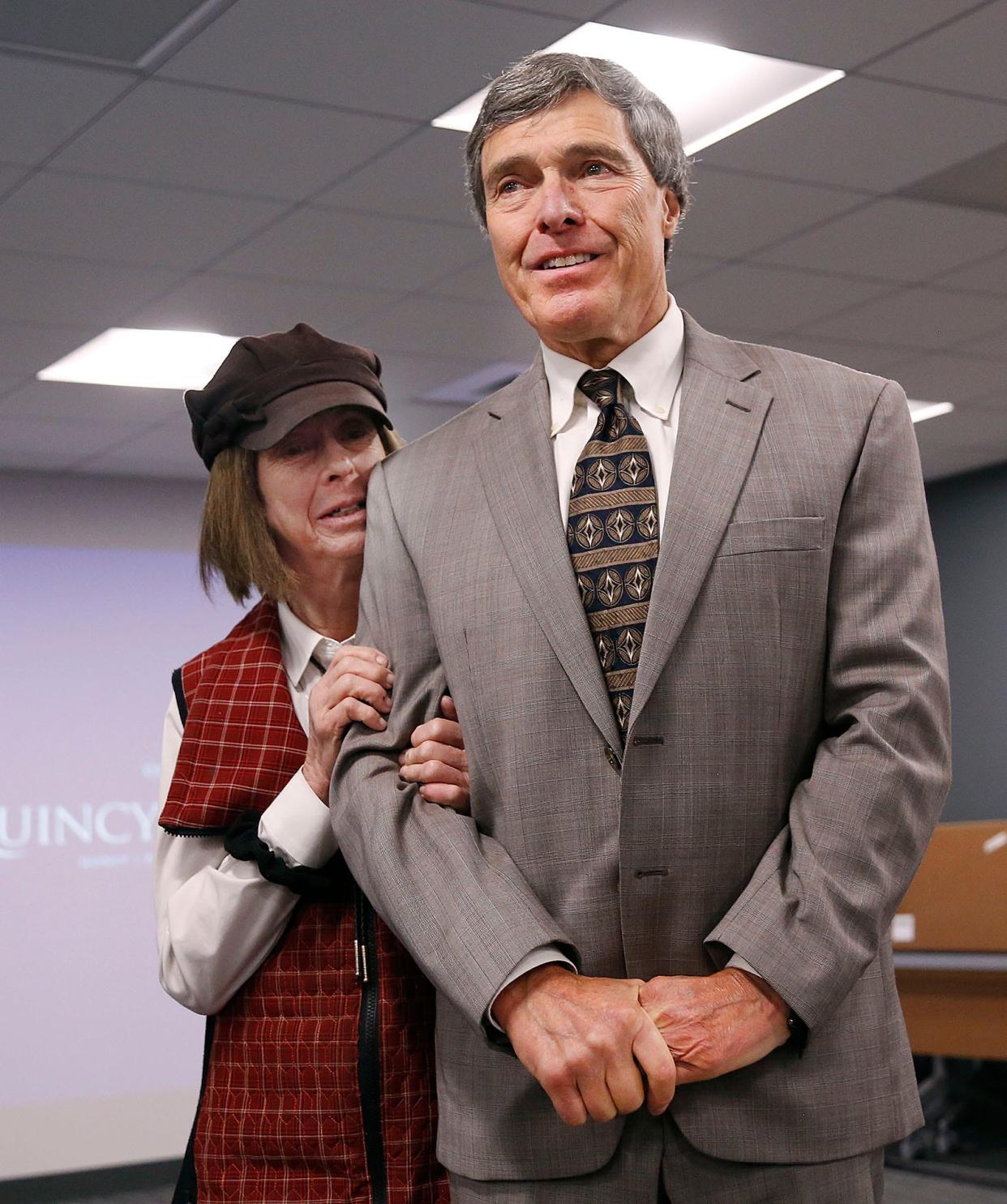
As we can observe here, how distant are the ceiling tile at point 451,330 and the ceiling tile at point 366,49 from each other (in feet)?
5.49

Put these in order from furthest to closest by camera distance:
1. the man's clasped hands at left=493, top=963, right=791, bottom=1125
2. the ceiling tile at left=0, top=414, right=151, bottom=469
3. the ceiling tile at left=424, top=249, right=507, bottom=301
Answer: the ceiling tile at left=0, top=414, right=151, bottom=469 → the ceiling tile at left=424, top=249, right=507, bottom=301 → the man's clasped hands at left=493, top=963, right=791, bottom=1125

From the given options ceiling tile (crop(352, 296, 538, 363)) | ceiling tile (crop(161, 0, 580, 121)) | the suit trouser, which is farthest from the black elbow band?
ceiling tile (crop(352, 296, 538, 363))

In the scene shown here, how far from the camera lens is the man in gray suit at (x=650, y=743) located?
3.81ft

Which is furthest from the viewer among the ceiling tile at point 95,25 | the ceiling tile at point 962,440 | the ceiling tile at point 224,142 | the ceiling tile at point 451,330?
the ceiling tile at point 962,440

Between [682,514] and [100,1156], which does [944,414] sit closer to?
[100,1156]

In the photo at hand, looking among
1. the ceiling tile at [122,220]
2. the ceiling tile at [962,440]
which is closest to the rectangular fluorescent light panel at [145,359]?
the ceiling tile at [122,220]

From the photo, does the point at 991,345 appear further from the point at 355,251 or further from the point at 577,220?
the point at 577,220

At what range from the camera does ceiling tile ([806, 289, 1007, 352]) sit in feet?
18.5

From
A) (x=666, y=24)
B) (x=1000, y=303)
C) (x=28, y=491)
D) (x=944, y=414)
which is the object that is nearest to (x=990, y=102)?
(x=666, y=24)

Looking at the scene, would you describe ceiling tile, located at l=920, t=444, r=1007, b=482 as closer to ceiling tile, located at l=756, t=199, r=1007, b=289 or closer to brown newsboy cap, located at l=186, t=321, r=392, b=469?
ceiling tile, located at l=756, t=199, r=1007, b=289

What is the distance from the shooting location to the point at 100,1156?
7281mm

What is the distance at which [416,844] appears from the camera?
1.25 m

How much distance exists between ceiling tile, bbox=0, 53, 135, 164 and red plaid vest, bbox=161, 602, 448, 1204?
2388 millimetres

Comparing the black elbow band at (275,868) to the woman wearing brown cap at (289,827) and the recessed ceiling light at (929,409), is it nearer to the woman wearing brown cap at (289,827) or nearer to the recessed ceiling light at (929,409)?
the woman wearing brown cap at (289,827)
